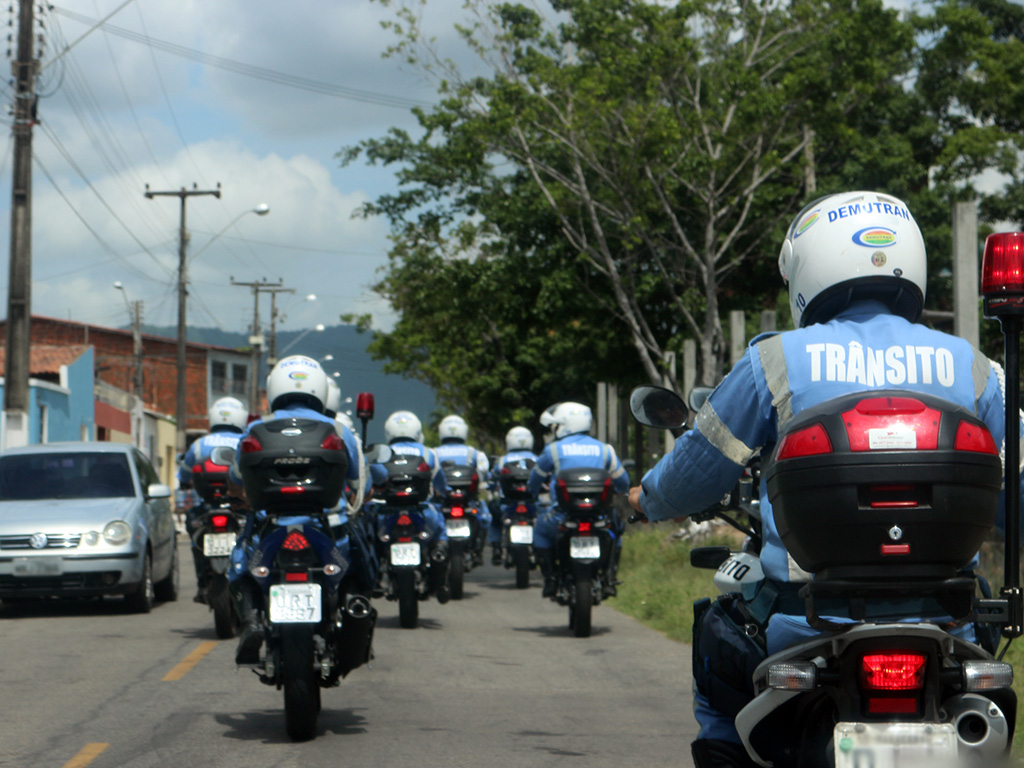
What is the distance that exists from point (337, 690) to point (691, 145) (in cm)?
1537

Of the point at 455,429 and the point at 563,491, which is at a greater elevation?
the point at 455,429

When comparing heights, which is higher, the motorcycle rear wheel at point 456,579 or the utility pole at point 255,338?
the utility pole at point 255,338

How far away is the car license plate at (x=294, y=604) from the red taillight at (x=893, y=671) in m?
4.26

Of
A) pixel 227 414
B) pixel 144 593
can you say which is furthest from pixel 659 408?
pixel 144 593

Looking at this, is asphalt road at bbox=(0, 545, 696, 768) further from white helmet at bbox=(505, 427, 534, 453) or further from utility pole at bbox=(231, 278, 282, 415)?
utility pole at bbox=(231, 278, 282, 415)

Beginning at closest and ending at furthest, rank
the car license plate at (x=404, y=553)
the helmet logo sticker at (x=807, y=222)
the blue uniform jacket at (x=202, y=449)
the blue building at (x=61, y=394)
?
the helmet logo sticker at (x=807, y=222) < the blue uniform jacket at (x=202, y=449) < the car license plate at (x=404, y=553) < the blue building at (x=61, y=394)

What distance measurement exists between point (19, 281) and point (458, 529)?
11977 millimetres

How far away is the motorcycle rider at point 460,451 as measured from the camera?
17.3 meters

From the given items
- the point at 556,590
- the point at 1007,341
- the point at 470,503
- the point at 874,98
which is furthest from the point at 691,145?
the point at 1007,341

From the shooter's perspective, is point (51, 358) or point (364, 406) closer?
point (364, 406)

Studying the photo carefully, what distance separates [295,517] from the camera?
712 cm

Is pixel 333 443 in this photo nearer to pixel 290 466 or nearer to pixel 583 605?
pixel 290 466

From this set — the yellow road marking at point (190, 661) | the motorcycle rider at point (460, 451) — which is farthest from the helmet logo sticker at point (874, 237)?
the motorcycle rider at point (460, 451)

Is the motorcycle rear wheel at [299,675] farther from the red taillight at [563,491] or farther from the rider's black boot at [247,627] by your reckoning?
the red taillight at [563,491]
